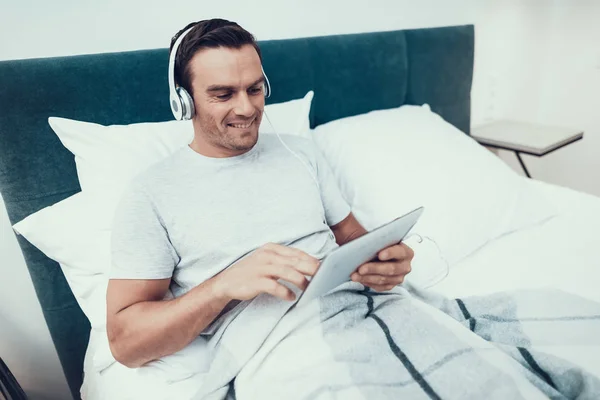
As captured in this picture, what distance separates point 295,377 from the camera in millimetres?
670

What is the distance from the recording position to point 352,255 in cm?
62

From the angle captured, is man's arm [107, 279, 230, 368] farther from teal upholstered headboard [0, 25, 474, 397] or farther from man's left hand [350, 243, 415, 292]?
teal upholstered headboard [0, 25, 474, 397]

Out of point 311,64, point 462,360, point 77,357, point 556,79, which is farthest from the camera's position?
point 556,79

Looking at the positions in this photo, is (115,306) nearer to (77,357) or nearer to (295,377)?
(295,377)

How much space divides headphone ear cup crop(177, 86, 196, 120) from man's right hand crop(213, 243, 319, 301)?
34 cm

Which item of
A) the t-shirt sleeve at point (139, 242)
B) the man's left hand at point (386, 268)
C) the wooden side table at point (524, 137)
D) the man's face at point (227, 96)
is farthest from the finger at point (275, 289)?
the wooden side table at point (524, 137)

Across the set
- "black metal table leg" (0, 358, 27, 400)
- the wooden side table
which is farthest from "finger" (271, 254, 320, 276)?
the wooden side table

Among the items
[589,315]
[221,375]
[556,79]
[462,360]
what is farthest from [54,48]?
[556,79]

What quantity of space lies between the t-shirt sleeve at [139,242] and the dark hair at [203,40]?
0.25m

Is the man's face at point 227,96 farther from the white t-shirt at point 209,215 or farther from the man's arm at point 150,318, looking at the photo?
the man's arm at point 150,318

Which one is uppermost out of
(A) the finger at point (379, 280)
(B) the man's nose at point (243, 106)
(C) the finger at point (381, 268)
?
(B) the man's nose at point (243, 106)

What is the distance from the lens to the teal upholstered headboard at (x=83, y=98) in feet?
3.05

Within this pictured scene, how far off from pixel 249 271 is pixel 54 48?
742mm

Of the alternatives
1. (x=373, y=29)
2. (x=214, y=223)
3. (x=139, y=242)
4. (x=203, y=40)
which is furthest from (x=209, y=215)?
(x=373, y=29)
